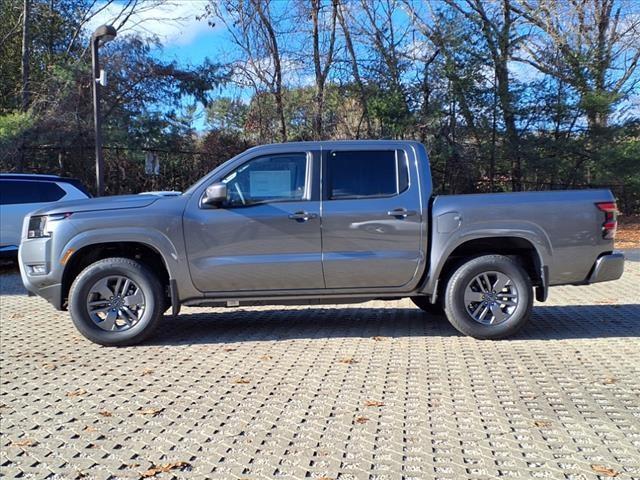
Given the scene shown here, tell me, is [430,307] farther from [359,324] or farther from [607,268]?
[607,268]

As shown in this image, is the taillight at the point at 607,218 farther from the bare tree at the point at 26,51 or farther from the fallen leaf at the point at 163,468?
the bare tree at the point at 26,51

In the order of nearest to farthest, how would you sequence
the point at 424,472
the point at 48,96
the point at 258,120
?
1. the point at 424,472
2. the point at 48,96
3. the point at 258,120

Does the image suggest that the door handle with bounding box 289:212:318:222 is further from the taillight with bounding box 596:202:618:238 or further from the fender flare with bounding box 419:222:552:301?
the taillight with bounding box 596:202:618:238

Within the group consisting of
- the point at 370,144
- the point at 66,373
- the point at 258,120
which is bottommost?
the point at 66,373

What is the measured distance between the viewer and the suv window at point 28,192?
11281 mm

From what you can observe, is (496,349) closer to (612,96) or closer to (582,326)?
(582,326)

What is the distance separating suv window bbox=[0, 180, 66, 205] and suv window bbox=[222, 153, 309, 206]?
21.9 feet

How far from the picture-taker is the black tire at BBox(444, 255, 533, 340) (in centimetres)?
602

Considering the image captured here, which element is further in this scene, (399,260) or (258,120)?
(258,120)

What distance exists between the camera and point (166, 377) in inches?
198

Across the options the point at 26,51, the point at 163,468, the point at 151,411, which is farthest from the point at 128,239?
the point at 26,51

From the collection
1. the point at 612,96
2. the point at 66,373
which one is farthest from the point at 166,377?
the point at 612,96

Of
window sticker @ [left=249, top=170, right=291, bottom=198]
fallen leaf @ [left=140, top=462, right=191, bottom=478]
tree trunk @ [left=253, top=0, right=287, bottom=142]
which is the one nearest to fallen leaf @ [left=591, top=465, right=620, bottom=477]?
fallen leaf @ [left=140, top=462, right=191, bottom=478]

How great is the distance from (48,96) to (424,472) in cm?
1591
